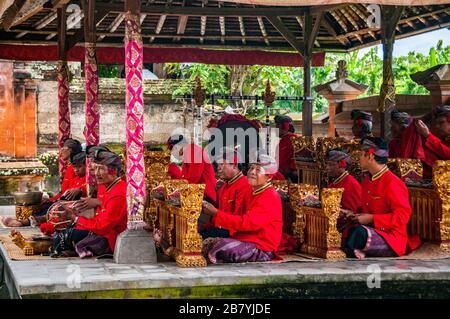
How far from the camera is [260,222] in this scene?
8.30 metres

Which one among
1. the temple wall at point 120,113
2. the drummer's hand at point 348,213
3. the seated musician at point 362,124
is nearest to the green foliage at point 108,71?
the temple wall at point 120,113

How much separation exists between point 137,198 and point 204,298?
4.88ft

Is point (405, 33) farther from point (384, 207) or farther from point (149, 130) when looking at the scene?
point (149, 130)

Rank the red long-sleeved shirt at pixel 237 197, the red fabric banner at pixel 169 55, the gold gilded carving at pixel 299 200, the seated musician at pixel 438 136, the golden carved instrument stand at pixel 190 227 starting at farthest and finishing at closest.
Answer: the red fabric banner at pixel 169 55 < the seated musician at pixel 438 136 < the gold gilded carving at pixel 299 200 < the red long-sleeved shirt at pixel 237 197 < the golden carved instrument stand at pixel 190 227

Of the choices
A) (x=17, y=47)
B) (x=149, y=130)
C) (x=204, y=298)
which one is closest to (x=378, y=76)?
(x=149, y=130)

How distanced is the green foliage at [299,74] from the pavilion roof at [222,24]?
3950mm

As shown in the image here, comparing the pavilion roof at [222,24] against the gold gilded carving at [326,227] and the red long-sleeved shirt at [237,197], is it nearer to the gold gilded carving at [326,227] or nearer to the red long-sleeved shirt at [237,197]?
the red long-sleeved shirt at [237,197]

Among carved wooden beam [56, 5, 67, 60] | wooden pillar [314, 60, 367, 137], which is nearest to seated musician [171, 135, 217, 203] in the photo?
carved wooden beam [56, 5, 67, 60]

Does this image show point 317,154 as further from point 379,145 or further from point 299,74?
point 299,74

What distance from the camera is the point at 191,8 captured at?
1373 cm

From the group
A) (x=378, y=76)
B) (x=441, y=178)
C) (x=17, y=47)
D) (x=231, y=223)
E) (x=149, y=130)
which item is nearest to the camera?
(x=231, y=223)

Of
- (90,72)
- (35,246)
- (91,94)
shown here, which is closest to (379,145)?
(35,246)

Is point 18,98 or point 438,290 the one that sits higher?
point 18,98

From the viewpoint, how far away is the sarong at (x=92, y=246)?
8.88 metres
